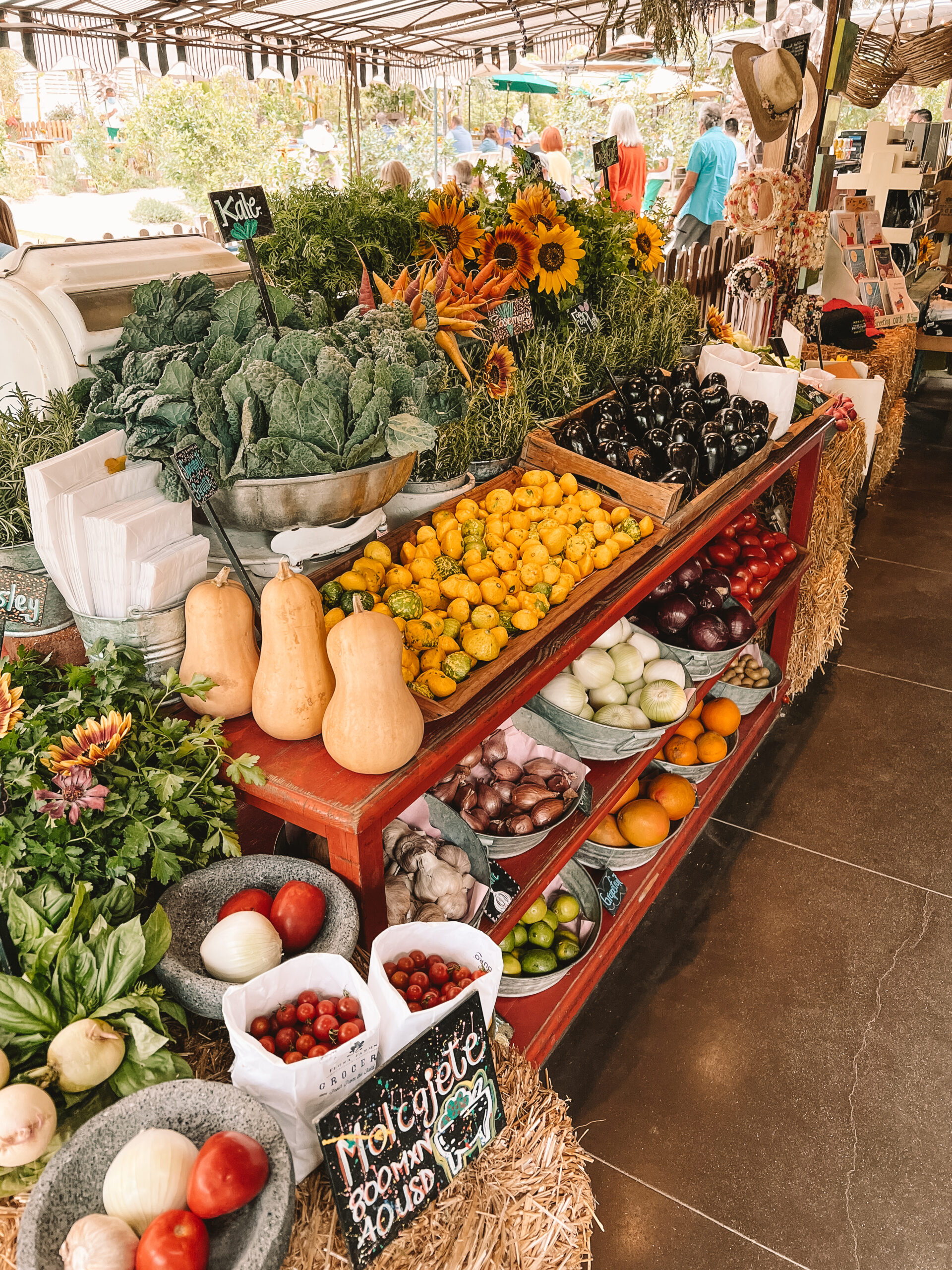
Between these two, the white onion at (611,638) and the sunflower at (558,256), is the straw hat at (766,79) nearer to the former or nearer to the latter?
the sunflower at (558,256)

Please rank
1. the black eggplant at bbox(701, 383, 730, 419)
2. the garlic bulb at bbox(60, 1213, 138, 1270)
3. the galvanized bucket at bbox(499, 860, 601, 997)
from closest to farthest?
1. the garlic bulb at bbox(60, 1213, 138, 1270)
2. the galvanized bucket at bbox(499, 860, 601, 997)
3. the black eggplant at bbox(701, 383, 730, 419)

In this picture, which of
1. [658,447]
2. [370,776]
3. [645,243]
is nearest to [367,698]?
[370,776]

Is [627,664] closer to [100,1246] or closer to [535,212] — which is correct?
[535,212]

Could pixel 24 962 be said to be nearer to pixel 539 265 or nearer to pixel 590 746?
pixel 590 746

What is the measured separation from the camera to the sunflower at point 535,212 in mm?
2391

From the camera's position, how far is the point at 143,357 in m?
1.39

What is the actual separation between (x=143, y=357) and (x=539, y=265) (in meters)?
1.39

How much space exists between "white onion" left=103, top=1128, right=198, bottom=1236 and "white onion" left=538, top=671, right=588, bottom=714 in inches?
51.3

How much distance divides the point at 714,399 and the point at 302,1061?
Answer: 217 centimetres

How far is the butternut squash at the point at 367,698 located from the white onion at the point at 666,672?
3.42 ft

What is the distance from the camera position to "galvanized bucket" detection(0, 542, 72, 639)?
1345 millimetres

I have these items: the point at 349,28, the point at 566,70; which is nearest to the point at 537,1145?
the point at 349,28

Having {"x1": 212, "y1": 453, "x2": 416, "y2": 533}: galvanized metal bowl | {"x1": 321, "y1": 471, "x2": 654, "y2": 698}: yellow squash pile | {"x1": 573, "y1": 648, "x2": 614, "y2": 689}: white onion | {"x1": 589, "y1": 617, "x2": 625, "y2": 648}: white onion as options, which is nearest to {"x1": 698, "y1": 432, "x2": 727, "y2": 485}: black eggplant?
{"x1": 321, "y1": 471, "x2": 654, "y2": 698}: yellow squash pile

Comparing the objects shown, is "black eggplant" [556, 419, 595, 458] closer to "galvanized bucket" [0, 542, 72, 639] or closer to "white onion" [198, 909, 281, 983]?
"galvanized bucket" [0, 542, 72, 639]
